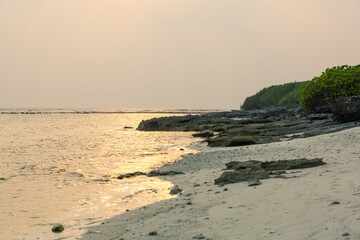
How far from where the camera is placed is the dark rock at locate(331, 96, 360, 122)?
2466cm

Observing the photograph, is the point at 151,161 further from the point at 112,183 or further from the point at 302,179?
the point at 302,179

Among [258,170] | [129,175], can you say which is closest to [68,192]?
[129,175]

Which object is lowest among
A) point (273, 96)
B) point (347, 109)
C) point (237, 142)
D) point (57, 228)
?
point (57, 228)

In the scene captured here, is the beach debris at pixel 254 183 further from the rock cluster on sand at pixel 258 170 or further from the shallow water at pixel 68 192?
the shallow water at pixel 68 192

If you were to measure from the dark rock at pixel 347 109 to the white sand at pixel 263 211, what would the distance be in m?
13.2

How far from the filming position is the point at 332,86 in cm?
4112

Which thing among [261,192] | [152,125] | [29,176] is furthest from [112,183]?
[152,125]

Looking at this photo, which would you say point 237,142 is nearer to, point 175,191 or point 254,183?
point 175,191

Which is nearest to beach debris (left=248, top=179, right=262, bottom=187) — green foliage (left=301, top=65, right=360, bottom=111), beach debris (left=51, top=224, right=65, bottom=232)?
beach debris (left=51, top=224, right=65, bottom=232)

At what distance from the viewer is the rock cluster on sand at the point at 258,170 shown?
11281 mm

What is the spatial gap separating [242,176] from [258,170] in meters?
0.76

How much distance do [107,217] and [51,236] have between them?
1639mm

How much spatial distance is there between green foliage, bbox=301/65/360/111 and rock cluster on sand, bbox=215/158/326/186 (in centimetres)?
3092

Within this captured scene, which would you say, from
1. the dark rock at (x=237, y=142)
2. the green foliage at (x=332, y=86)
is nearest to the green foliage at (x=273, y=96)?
the green foliage at (x=332, y=86)
